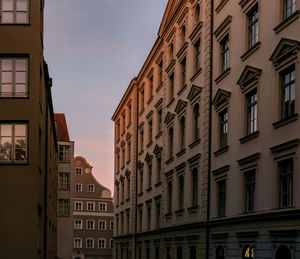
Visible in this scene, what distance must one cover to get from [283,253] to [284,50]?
6.76 m

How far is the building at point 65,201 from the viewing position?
193ft

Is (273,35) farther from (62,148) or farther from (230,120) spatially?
(62,148)

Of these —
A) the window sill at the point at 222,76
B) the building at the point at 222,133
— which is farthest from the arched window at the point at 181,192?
the window sill at the point at 222,76

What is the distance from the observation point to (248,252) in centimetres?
2208

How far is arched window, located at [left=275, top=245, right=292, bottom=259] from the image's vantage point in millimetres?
18688

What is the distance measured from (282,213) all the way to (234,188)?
5331 millimetres

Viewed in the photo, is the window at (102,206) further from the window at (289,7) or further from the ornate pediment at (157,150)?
the window at (289,7)

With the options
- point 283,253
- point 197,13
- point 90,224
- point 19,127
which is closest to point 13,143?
point 19,127

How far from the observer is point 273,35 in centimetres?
2039

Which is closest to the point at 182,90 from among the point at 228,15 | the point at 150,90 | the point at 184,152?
the point at 184,152

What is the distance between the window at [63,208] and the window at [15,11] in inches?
1540

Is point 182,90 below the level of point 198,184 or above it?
above

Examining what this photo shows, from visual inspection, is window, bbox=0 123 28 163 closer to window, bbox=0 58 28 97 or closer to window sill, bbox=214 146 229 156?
window, bbox=0 58 28 97

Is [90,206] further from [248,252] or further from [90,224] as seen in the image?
[248,252]
